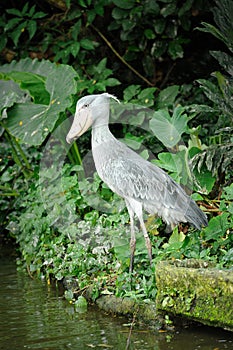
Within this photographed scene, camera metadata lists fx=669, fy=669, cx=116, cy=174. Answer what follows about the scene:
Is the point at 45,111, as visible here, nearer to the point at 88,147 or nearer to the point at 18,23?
the point at 88,147

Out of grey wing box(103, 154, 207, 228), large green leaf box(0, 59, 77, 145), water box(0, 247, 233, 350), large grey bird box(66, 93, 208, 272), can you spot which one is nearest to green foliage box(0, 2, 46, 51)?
large green leaf box(0, 59, 77, 145)

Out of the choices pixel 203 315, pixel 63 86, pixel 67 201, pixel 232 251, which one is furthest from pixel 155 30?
pixel 203 315

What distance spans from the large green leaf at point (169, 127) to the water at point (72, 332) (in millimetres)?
1646

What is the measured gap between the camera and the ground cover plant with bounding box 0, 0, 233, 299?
17.2 ft

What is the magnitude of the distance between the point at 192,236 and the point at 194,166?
24.3 inches

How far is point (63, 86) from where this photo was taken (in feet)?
22.2

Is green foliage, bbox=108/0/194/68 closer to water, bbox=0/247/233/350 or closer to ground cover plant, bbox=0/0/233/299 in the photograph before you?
ground cover plant, bbox=0/0/233/299

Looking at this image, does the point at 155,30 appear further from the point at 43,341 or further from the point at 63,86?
the point at 43,341

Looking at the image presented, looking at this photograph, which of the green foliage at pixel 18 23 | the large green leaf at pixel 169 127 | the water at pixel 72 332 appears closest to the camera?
the water at pixel 72 332

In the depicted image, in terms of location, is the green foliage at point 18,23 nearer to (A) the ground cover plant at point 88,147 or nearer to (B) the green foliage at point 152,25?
(A) the ground cover plant at point 88,147

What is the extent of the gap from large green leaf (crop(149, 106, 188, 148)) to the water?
165cm

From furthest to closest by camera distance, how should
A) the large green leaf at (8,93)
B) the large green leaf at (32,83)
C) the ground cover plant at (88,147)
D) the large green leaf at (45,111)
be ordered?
1. the large green leaf at (32,83)
2. the large green leaf at (8,93)
3. the large green leaf at (45,111)
4. the ground cover plant at (88,147)

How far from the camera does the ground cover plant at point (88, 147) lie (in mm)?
5238

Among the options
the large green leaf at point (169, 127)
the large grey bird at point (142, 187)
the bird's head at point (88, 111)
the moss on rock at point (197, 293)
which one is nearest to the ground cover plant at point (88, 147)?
the large green leaf at point (169, 127)
